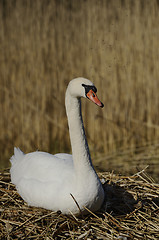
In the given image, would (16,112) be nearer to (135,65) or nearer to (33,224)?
(135,65)

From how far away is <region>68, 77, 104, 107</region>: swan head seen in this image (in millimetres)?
2148

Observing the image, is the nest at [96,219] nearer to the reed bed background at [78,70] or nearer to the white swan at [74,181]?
the white swan at [74,181]

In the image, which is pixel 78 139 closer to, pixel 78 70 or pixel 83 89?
pixel 83 89

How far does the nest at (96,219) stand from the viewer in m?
2.29

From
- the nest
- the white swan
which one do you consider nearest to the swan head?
the white swan

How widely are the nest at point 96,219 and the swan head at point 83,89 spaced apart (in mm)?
689

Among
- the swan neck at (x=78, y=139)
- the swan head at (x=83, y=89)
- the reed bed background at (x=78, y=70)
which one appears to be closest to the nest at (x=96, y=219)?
the swan neck at (x=78, y=139)

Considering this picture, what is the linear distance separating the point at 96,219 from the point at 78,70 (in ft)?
7.74

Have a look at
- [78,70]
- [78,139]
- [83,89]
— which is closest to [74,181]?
[78,139]

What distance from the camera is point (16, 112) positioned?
180 inches

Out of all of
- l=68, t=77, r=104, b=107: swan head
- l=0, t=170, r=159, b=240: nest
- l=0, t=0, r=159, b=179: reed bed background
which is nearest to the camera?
l=68, t=77, r=104, b=107: swan head

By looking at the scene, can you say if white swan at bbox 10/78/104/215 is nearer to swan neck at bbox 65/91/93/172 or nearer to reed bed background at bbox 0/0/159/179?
swan neck at bbox 65/91/93/172

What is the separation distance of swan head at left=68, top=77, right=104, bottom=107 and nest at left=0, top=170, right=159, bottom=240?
0.69 meters

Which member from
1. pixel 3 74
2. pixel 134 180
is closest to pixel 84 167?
pixel 134 180
